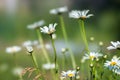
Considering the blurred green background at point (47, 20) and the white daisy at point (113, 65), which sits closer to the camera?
the white daisy at point (113, 65)

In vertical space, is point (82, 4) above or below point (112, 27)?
above

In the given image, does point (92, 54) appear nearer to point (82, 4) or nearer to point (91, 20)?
point (91, 20)

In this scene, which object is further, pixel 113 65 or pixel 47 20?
pixel 47 20

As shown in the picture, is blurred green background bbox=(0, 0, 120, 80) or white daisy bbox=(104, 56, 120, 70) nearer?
white daisy bbox=(104, 56, 120, 70)

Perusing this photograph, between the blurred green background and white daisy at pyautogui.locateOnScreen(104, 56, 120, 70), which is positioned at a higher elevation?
the blurred green background

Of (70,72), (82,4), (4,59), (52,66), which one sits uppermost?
(82,4)

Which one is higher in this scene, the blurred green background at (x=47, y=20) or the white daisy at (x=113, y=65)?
the blurred green background at (x=47, y=20)

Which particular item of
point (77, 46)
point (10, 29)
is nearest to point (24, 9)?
point (10, 29)

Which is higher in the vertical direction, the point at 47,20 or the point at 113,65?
the point at 47,20
